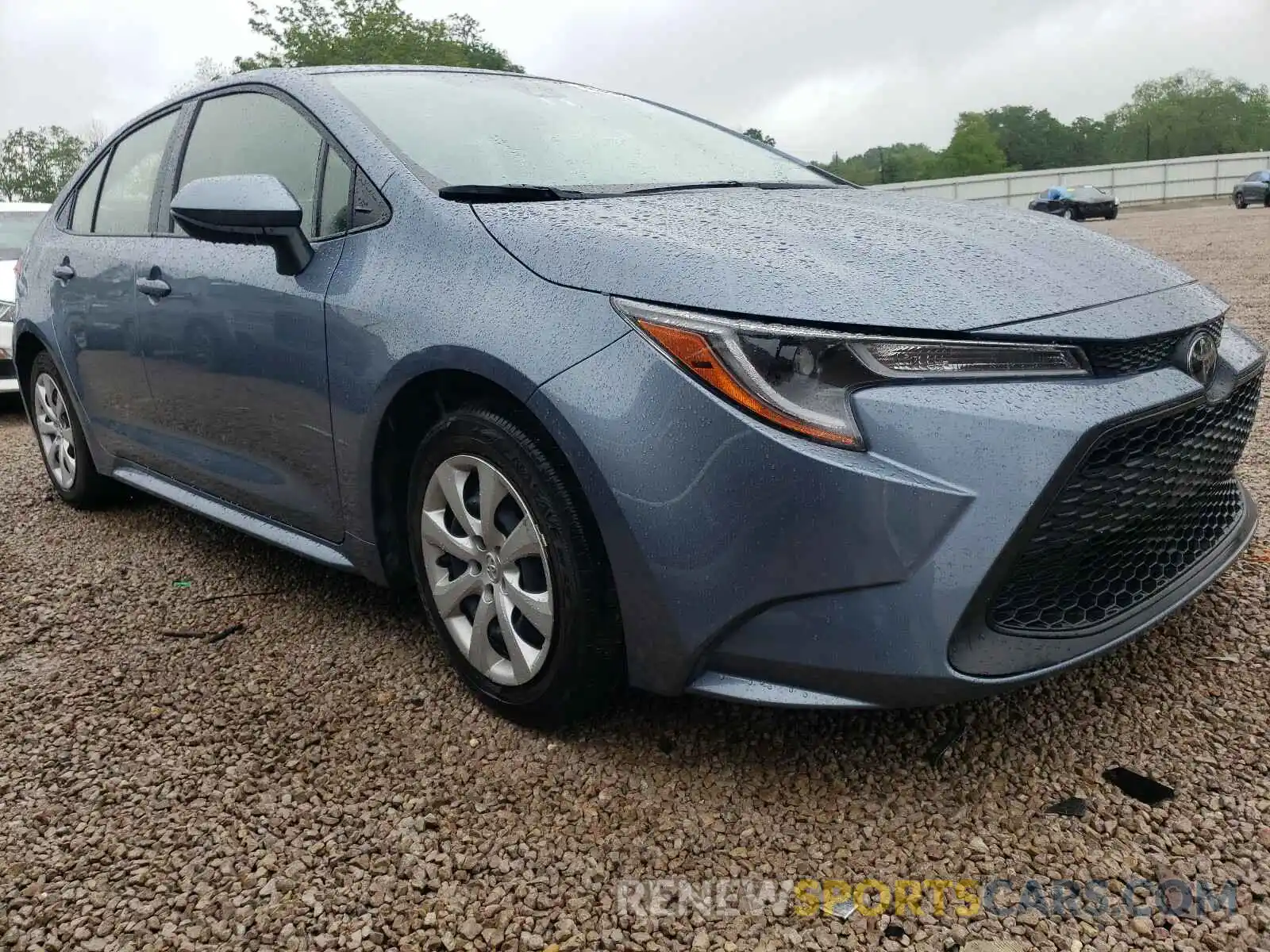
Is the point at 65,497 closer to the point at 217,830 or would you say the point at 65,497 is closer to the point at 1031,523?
the point at 217,830

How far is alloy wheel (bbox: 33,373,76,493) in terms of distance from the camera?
13.8 ft

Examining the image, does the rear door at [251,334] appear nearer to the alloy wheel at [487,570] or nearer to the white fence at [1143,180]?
the alloy wheel at [487,570]

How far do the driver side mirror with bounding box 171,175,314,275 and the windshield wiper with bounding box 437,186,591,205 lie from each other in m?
0.39

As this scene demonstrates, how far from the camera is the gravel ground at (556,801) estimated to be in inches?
69.1

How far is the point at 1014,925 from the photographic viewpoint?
1.66m

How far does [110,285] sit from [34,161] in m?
75.7

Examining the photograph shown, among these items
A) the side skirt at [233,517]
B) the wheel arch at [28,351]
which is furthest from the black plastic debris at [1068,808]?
the wheel arch at [28,351]

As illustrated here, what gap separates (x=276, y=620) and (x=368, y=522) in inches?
28.7

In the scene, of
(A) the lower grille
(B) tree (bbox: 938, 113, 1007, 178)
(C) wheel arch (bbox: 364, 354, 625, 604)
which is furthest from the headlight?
(B) tree (bbox: 938, 113, 1007, 178)

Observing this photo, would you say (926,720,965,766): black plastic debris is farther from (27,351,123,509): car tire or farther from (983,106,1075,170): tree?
(983,106,1075,170): tree

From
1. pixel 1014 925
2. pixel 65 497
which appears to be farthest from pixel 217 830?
pixel 65 497

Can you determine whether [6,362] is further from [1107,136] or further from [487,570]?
[1107,136]

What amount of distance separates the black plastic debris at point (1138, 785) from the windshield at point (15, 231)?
7.76 m

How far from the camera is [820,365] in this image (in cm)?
177
